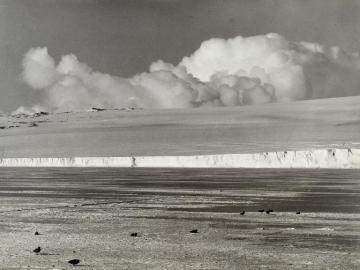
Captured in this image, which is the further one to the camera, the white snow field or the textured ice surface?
the textured ice surface

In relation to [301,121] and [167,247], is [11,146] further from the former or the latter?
[167,247]

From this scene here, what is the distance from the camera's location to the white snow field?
61406 millimetres

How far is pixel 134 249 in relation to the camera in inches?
473

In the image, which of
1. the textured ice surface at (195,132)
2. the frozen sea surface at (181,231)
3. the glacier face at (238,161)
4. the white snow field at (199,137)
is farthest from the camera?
the textured ice surface at (195,132)

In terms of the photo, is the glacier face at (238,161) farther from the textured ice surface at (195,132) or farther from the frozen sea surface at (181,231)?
the frozen sea surface at (181,231)

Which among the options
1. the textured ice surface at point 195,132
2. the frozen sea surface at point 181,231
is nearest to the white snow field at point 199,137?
the textured ice surface at point 195,132

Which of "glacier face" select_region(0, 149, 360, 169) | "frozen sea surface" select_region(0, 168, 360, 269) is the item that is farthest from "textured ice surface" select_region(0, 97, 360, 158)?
"frozen sea surface" select_region(0, 168, 360, 269)

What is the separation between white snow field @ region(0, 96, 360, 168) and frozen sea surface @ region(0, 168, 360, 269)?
32931mm

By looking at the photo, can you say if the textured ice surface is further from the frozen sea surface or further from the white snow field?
the frozen sea surface

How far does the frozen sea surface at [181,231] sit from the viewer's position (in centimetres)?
1085

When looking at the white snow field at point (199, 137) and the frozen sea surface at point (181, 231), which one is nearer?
the frozen sea surface at point (181, 231)

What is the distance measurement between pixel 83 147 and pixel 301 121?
28887mm

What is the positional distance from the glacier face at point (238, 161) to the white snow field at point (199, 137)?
0.07 meters

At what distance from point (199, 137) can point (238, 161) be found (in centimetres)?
3021
